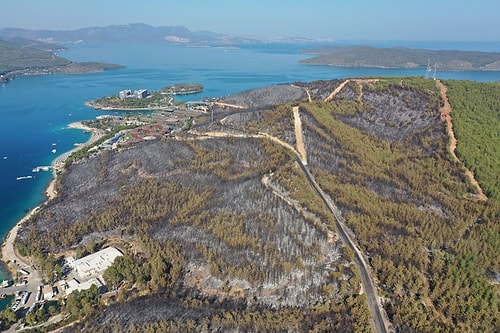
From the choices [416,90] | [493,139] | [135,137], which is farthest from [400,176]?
[135,137]

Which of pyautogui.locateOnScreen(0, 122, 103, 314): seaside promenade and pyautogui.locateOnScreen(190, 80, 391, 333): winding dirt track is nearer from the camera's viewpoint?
pyautogui.locateOnScreen(190, 80, 391, 333): winding dirt track

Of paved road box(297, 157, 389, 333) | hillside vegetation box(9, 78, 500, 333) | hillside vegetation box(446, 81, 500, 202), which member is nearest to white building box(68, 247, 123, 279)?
hillside vegetation box(9, 78, 500, 333)

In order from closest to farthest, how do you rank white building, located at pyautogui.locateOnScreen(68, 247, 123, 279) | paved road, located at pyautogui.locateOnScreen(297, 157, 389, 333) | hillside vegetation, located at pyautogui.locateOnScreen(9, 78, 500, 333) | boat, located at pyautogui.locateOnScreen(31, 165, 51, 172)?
paved road, located at pyautogui.locateOnScreen(297, 157, 389, 333), hillside vegetation, located at pyautogui.locateOnScreen(9, 78, 500, 333), white building, located at pyautogui.locateOnScreen(68, 247, 123, 279), boat, located at pyautogui.locateOnScreen(31, 165, 51, 172)

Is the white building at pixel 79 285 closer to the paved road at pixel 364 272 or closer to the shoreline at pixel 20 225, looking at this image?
the shoreline at pixel 20 225

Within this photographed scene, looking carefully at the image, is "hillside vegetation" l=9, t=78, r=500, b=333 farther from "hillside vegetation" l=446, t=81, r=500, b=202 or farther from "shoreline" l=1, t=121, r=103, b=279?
"shoreline" l=1, t=121, r=103, b=279

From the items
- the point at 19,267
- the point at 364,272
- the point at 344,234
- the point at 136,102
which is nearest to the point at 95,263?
the point at 19,267

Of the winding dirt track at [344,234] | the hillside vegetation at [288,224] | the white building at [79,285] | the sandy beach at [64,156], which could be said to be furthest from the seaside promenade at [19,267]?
the winding dirt track at [344,234]
